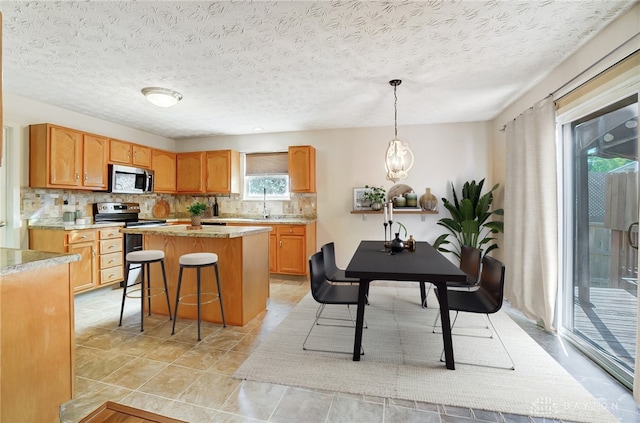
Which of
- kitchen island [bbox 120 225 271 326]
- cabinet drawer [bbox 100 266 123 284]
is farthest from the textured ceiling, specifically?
cabinet drawer [bbox 100 266 123 284]

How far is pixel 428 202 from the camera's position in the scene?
14.6 ft

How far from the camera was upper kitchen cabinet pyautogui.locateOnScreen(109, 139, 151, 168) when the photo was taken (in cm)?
422

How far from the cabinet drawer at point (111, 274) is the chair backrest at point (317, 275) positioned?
3.09 meters

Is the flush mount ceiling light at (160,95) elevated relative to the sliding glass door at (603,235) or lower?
elevated

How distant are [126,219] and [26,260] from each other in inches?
133

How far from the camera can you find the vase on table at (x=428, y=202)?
174 inches

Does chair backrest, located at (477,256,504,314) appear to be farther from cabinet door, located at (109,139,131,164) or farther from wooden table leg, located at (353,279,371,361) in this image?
cabinet door, located at (109,139,131,164)

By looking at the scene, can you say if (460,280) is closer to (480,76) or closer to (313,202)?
(480,76)

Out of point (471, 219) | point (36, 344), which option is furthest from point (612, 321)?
point (36, 344)

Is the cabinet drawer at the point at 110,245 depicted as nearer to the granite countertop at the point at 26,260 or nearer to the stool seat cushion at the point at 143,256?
the stool seat cushion at the point at 143,256

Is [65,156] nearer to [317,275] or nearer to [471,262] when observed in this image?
[317,275]

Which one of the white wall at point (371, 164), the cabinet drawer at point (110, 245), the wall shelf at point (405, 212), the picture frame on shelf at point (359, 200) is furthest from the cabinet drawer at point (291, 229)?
the cabinet drawer at point (110, 245)

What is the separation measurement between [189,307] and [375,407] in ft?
7.13

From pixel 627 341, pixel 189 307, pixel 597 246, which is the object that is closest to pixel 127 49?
pixel 189 307
